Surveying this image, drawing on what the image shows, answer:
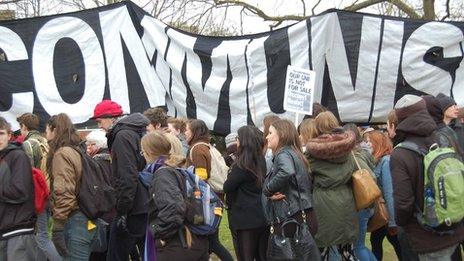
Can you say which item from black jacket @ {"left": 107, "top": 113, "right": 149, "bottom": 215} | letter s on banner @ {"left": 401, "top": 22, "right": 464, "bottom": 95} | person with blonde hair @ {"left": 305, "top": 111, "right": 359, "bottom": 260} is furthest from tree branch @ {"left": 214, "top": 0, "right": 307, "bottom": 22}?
person with blonde hair @ {"left": 305, "top": 111, "right": 359, "bottom": 260}

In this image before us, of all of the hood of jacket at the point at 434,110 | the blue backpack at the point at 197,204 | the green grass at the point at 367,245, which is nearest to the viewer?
the blue backpack at the point at 197,204

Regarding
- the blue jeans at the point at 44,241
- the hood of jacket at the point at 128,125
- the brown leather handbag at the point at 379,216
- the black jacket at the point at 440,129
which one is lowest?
the brown leather handbag at the point at 379,216

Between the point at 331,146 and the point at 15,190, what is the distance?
245cm

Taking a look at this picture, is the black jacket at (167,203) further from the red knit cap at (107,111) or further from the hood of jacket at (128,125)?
the red knit cap at (107,111)

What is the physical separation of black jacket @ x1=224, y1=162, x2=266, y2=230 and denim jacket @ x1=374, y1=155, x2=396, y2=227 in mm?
1224

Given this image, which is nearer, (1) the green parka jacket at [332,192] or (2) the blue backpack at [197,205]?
(2) the blue backpack at [197,205]

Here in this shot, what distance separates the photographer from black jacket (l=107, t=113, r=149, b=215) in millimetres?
4781

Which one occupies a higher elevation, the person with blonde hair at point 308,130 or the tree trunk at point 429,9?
the person with blonde hair at point 308,130

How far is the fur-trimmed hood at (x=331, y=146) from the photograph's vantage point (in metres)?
4.52

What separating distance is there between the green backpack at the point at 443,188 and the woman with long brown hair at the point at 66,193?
9.08 ft

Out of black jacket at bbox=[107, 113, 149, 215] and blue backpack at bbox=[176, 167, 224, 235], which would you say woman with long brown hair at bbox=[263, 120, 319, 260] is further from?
black jacket at bbox=[107, 113, 149, 215]

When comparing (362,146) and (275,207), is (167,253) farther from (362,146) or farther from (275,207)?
(362,146)

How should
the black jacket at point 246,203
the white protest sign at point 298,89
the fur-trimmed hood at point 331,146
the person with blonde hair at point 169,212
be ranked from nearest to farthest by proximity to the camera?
the person with blonde hair at point 169,212
the fur-trimmed hood at point 331,146
the black jacket at point 246,203
the white protest sign at point 298,89

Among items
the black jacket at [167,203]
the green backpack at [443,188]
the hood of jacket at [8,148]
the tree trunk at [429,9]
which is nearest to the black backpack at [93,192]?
the hood of jacket at [8,148]
